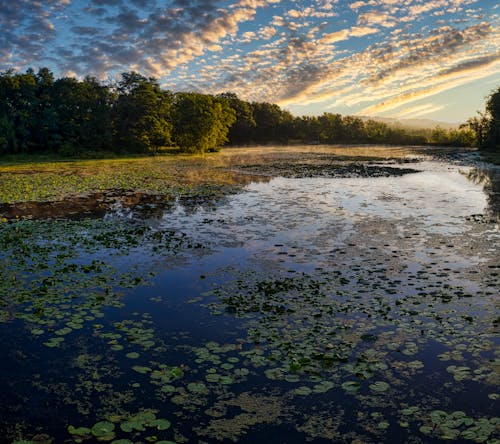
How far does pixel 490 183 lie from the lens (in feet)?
105

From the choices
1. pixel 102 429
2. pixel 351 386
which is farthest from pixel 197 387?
pixel 351 386

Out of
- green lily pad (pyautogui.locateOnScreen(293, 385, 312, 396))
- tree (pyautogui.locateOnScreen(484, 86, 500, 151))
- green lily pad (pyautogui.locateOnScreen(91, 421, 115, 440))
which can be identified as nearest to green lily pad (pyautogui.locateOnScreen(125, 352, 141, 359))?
green lily pad (pyautogui.locateOnScreen(91, 421, 115, 440))

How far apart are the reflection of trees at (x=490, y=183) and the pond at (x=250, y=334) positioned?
245 inches

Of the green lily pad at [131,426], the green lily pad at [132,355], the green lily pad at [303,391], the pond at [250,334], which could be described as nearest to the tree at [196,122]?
the pond at [250,334]

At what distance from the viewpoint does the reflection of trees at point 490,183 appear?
2069 cm

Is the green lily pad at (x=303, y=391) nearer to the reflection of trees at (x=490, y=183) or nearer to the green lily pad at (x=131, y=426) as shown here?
the green lily pad at (x=131, y=426)

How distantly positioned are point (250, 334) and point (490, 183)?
1250 inches

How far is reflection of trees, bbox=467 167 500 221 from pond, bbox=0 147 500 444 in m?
6.23

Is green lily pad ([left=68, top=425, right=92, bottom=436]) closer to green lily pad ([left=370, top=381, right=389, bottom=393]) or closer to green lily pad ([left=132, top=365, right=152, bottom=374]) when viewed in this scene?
green lily pad ([left=132, top=365, right=152, bottom=374])

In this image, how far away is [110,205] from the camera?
22391mm

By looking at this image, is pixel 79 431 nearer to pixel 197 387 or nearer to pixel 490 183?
pixel 197 387

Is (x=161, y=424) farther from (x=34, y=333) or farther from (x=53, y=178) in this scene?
(x=53, y=178)

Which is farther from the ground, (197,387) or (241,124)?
(241,124)

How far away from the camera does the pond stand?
Answer: 5324 millimetres
